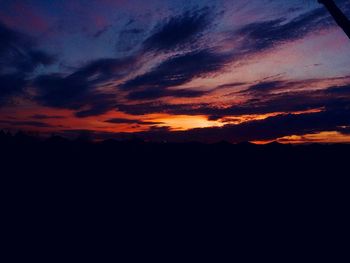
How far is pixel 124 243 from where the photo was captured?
681 centimetres

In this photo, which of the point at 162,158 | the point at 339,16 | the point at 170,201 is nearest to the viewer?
the point at 339,16

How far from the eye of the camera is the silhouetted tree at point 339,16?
12.1 ft

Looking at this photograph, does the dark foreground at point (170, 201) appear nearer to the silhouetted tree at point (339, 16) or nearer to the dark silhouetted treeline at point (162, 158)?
the dark silhouetted treeline at point (162, 158)

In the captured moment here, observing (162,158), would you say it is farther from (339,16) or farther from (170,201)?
(339,16)

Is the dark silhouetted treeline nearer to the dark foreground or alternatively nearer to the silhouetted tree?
the dark foreground

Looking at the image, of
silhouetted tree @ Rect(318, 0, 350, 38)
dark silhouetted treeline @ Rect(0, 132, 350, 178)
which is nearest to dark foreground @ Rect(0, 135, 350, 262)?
dark silhouetted treeline @ Rect(0, 132, 350, 178)

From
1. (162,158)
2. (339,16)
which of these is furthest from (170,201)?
(339,16)

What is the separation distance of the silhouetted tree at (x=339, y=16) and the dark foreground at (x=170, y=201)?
4.95 meters

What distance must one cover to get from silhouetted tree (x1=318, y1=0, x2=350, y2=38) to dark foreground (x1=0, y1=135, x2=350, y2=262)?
4.95m

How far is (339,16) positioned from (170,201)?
5054mm

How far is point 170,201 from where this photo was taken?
24.6ft

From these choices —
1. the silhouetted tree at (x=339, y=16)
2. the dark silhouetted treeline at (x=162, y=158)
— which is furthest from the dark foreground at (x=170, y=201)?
the silhouetted tree at (x=339, y=16)

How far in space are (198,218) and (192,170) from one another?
1.17 metres

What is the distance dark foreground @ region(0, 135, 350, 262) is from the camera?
6523 mm
